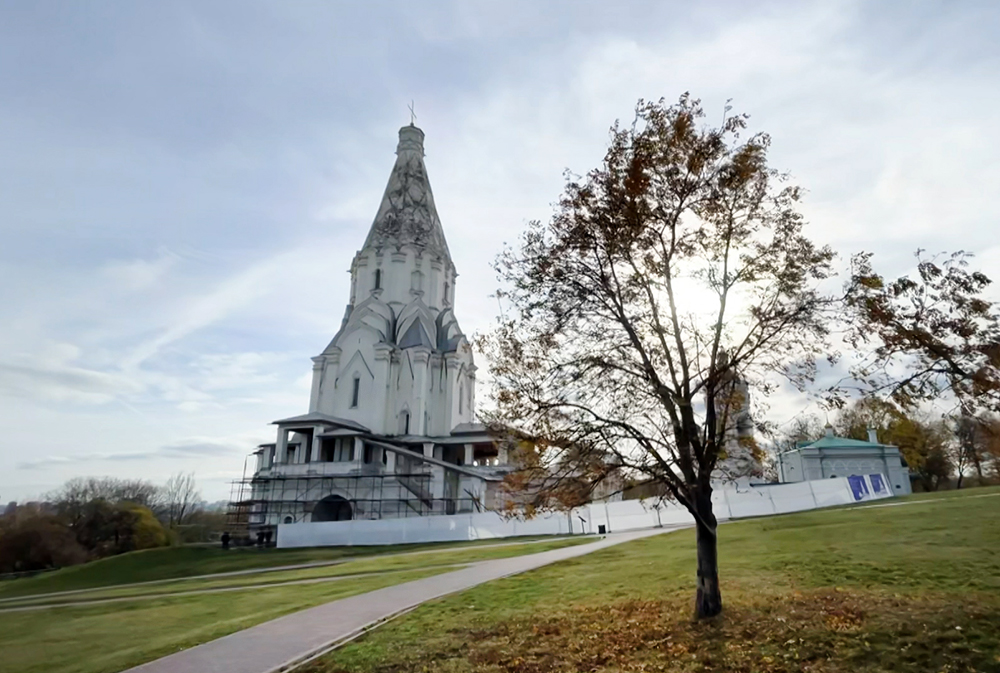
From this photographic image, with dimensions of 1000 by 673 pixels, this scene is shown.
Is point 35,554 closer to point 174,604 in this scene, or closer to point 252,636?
point 174,604

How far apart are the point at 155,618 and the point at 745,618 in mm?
13039

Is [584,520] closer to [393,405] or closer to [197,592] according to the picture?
[197,592]

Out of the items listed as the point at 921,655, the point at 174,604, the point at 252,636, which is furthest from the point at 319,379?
the point at 921,655

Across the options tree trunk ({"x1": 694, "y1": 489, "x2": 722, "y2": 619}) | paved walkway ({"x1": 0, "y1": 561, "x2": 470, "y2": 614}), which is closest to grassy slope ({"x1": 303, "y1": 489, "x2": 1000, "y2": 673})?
tree trunk ({"x1": 694, "y1": 489, "x2": 722, "y2": 619})

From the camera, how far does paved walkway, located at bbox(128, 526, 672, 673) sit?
8.95m

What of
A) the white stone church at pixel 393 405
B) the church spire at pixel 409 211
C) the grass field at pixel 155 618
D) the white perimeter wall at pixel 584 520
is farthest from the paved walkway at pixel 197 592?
the church spire at pixel 409 211

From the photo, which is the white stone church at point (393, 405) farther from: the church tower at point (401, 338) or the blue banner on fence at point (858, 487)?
the blue banner on fence at point (858, 487)

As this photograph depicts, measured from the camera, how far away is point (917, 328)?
9.12 m

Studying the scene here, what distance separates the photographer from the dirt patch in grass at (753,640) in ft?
23.7

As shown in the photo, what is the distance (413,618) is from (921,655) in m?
7.82

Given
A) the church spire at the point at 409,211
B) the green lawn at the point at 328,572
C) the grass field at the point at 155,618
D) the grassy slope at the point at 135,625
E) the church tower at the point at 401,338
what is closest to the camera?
the grassy slope at the point at 135,625

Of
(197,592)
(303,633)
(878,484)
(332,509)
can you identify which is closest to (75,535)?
(332,509)

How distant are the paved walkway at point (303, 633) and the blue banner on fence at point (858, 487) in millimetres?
25465

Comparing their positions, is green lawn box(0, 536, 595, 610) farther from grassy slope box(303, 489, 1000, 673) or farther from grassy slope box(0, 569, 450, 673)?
grassy slope box(303, 489, 1000, 673)
